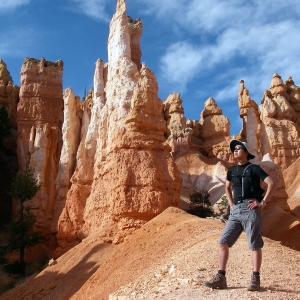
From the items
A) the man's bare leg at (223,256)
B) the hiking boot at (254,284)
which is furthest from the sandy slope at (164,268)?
the man's bare leg at (223,256)

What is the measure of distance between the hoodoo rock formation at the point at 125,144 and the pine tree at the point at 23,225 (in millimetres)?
1553

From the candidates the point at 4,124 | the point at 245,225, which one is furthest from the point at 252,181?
the point at 4,124

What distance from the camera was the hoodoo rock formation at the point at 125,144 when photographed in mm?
16297

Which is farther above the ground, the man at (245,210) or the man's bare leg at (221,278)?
the man at (245,210)

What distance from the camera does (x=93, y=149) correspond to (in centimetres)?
2542

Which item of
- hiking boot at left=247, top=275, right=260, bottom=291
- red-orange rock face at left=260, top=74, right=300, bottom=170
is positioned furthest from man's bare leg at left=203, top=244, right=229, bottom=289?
red-orange rock face at left=260, top=74, right=300, bottom=170

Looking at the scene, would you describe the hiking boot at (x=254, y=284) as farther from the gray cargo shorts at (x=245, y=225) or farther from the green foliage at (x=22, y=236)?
the green foliage at (x=22, y=236)

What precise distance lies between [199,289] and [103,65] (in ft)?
75.5

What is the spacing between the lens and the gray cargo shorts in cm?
682

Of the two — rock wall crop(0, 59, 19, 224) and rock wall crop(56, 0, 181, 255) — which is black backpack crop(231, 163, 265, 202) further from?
rock wall crop(0, 59, 19, 224)

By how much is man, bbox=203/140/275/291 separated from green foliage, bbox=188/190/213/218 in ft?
70.7

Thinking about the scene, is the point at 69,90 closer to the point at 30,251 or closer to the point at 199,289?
the point at 30,251

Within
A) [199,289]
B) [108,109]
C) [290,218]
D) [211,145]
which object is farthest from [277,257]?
[211,145]

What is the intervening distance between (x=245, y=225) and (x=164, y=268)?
3321 mm
